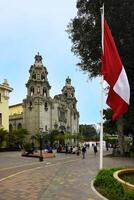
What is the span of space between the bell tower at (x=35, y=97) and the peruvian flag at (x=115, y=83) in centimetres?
7724

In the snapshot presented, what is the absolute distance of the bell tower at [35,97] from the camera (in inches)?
3671

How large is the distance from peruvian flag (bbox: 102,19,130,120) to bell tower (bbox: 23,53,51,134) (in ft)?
253

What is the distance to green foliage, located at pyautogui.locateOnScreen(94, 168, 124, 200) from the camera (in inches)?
534

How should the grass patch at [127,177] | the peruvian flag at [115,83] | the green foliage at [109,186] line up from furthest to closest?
the grass patch at [127,177] < the peruvian flag at [115,83] < the green foliage at [109,186]

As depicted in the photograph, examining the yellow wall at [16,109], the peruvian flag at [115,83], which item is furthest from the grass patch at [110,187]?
the yellow wall at [16,109]

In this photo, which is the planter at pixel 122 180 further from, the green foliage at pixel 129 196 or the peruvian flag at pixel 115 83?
the peruvian flag at pixel 115 83

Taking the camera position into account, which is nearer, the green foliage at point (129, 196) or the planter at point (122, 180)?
the green foliage at point (129, 196)

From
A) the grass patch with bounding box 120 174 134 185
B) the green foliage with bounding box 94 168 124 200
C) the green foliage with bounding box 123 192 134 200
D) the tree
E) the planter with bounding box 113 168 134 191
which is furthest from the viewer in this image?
the tree

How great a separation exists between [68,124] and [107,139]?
996cm

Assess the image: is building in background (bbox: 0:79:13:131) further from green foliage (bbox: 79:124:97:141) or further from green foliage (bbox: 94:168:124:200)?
green foliage (bbox: 79:124:97:141)

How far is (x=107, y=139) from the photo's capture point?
106 m

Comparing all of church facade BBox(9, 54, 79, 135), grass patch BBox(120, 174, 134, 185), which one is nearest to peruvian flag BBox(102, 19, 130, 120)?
grass patch BBox(120, 174, 134, 185)

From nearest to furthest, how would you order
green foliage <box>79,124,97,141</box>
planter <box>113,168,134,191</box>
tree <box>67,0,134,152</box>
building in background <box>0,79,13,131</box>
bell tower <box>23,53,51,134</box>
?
planter <box>113,168,134,191</box> < tree <box>67,0,134,152</box> < building in background <box>0,79,13,131</box> < bell tower <box>23,53,51,134</box> < green foliage <box>79,124,97,141</box>

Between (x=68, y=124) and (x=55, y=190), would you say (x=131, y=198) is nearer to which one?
(x=55, y=190)
